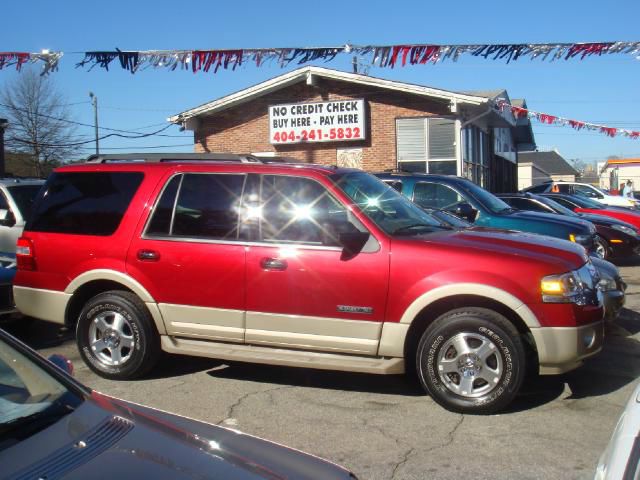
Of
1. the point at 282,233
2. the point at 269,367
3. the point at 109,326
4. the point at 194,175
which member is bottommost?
the point at 269,367

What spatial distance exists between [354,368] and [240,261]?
48.2 inches

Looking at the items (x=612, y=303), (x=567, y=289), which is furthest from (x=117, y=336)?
(x=612, y=303)

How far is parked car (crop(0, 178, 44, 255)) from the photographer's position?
977 centimetres

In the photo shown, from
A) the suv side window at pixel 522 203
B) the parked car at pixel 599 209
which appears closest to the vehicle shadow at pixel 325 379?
the suv side window at pixel 522 203

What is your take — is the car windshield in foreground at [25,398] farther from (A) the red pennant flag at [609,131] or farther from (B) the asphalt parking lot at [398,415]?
→ (A) the red pennant flag at [609,131]

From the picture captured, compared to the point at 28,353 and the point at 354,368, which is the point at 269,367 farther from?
the point at 28,353

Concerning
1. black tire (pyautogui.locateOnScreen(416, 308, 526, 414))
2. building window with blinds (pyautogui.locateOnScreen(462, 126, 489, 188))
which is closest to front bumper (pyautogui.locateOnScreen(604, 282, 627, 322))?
black tire (pyautogui.locateOnScreen(416, 308, 526, 414))

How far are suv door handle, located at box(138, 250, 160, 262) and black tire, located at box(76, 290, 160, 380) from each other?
371mm

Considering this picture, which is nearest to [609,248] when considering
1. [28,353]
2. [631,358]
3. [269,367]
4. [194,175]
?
[631,358]

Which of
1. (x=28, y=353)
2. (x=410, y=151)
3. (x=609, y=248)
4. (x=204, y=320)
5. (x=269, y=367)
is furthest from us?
(x=410, y=151)

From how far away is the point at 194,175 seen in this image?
5.64 metres

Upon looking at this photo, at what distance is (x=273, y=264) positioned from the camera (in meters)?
5.12

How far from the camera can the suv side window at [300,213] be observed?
5.10m

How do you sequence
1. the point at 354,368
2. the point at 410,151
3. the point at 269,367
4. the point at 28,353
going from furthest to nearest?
the point at 410,151
the point at 269,367
the point at 354,368
the point at 28,353
